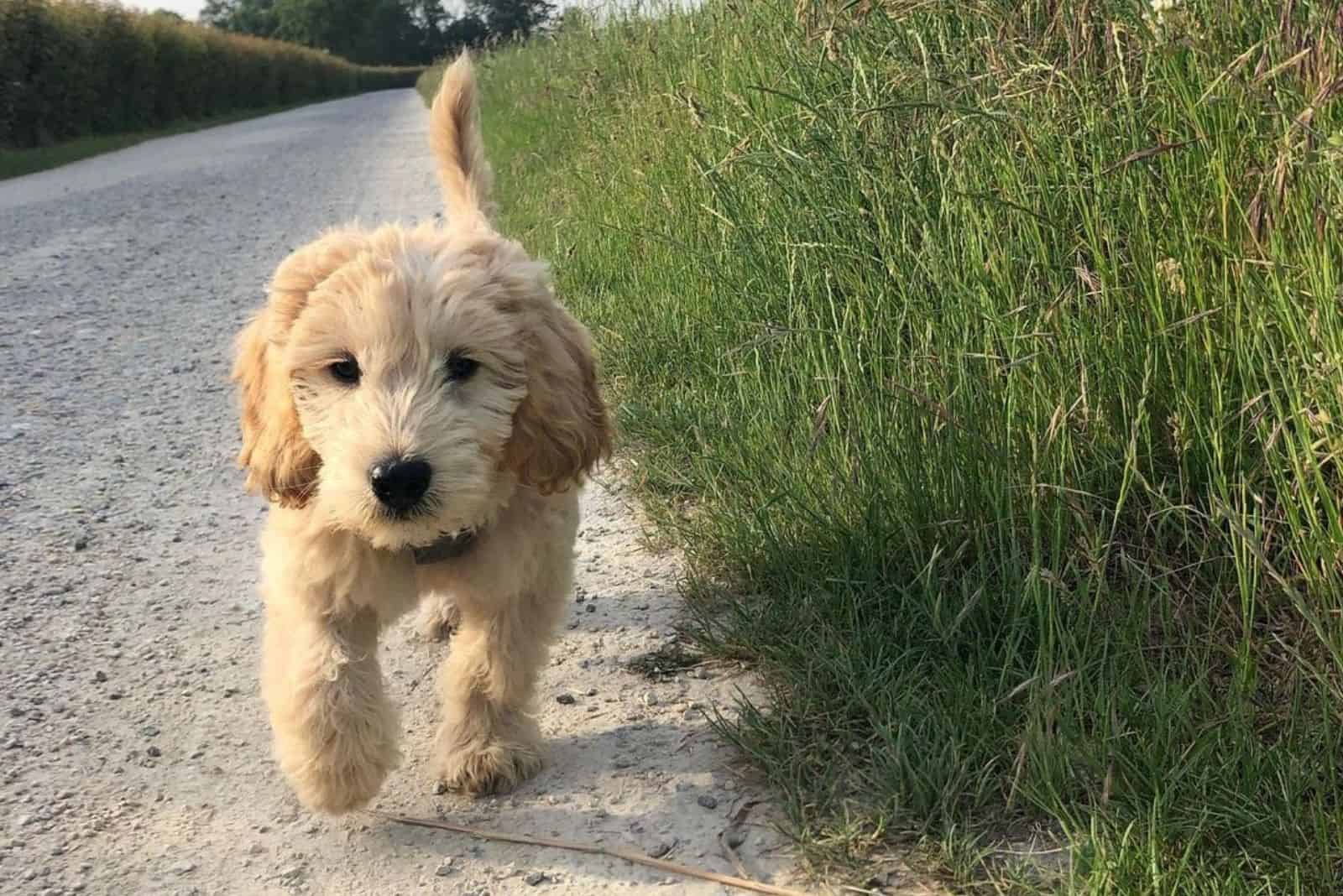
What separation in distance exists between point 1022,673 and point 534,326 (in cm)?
152

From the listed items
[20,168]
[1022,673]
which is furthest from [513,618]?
[20,168]

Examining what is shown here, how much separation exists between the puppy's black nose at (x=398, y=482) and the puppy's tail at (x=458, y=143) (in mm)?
2064

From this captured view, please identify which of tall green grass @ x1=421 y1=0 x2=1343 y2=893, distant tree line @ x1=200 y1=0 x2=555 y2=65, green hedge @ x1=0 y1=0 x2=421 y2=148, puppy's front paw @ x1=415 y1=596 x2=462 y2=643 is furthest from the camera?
distant tree line @ x1=200 y1=0 x2=555 y2=65

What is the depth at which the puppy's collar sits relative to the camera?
9.25 ft

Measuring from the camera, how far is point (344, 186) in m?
15.0

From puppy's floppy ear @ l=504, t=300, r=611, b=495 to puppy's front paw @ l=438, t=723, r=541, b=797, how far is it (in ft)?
2.21

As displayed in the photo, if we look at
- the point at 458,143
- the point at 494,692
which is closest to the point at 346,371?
the point at 494,692

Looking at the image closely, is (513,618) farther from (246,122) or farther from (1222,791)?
(246,122)

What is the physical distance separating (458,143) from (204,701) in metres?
2.35

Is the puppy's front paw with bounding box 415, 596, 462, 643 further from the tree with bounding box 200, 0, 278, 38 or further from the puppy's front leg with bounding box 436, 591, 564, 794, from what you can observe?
the tree with bounding box 200, 0, 278, 38

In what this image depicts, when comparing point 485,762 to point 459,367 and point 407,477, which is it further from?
point 459,367

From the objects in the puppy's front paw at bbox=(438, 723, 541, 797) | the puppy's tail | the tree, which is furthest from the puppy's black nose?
the tree

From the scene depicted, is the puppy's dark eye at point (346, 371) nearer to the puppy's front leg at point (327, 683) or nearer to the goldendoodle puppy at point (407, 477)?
the goldendoodle puppy at point (407, 477)

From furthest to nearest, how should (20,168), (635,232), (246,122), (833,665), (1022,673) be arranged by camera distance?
(246,122) < (20,168) < (635,232) < (833,665) < (1022,673)
